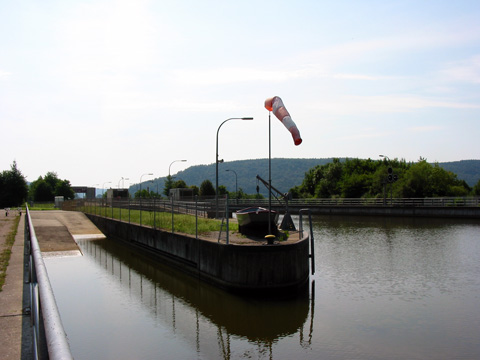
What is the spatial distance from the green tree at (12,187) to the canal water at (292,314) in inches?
3118

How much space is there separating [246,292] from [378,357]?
6.17 metres

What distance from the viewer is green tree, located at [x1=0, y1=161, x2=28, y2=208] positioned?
9500 cm

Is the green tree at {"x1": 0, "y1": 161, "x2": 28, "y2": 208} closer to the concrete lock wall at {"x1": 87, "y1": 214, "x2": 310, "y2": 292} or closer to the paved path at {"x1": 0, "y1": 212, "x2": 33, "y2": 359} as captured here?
the concrete lock wall at {"x1": 87, "y1": 214, "x2": 310, "y2": 292}

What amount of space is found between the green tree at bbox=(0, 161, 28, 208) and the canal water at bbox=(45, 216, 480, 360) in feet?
260

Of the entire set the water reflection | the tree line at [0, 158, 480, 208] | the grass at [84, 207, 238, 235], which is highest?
the tree line at [0, 158, 480, 208]

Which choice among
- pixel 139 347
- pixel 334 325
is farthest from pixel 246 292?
pixel 139 347

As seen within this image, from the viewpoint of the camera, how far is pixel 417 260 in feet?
78.6

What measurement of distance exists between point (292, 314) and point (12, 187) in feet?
309

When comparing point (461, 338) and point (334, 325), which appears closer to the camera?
point (461, 338)

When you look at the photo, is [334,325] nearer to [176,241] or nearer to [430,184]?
[176,241]

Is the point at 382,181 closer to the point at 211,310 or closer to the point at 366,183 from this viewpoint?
the point at 366,183

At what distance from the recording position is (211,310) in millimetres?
15312

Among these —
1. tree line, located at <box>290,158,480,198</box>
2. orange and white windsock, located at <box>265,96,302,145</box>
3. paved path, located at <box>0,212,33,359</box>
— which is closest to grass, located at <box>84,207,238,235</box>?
orange and white windsock, located at <box>265,96,302,145</box>

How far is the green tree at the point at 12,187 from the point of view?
9500cm
